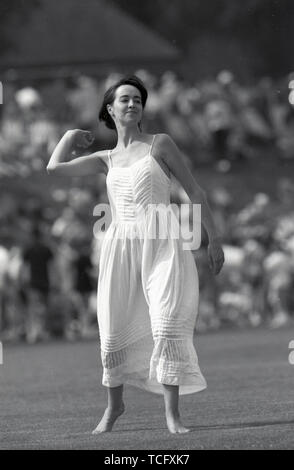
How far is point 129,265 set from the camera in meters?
8.86

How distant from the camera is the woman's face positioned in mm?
8852

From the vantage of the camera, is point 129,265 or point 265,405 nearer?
point 129,265

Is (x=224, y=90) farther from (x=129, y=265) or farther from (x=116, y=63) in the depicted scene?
(x=129, y=265)

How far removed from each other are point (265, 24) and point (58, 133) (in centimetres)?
2153

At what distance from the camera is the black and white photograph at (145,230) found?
28.8 ft

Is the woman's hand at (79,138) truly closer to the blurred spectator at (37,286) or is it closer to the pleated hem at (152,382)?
the pleated hem at (152,382)

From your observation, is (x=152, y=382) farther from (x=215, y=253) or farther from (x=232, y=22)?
(x=232, y=22)

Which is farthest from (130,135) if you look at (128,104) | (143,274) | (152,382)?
(152,382)

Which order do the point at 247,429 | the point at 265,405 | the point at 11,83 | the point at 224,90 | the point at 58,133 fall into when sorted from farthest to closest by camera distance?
the point at 11,83, the point at 224,90, the point at 58,133, the point at 265,405, the point at 247,429

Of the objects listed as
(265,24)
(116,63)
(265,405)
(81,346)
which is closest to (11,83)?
(116,63)

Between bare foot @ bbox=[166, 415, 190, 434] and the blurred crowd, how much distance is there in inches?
476

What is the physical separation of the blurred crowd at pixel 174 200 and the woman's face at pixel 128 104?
11952 mm

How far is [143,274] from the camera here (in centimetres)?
876

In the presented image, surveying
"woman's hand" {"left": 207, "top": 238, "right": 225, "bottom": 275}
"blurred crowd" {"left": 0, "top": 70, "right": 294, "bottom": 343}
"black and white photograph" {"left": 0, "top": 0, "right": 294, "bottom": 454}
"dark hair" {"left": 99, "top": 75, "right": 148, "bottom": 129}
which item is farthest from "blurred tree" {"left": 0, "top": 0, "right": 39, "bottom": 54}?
"woman's hand" {"left": 207, "top": 238, "right": 225, "bottom": 275}
